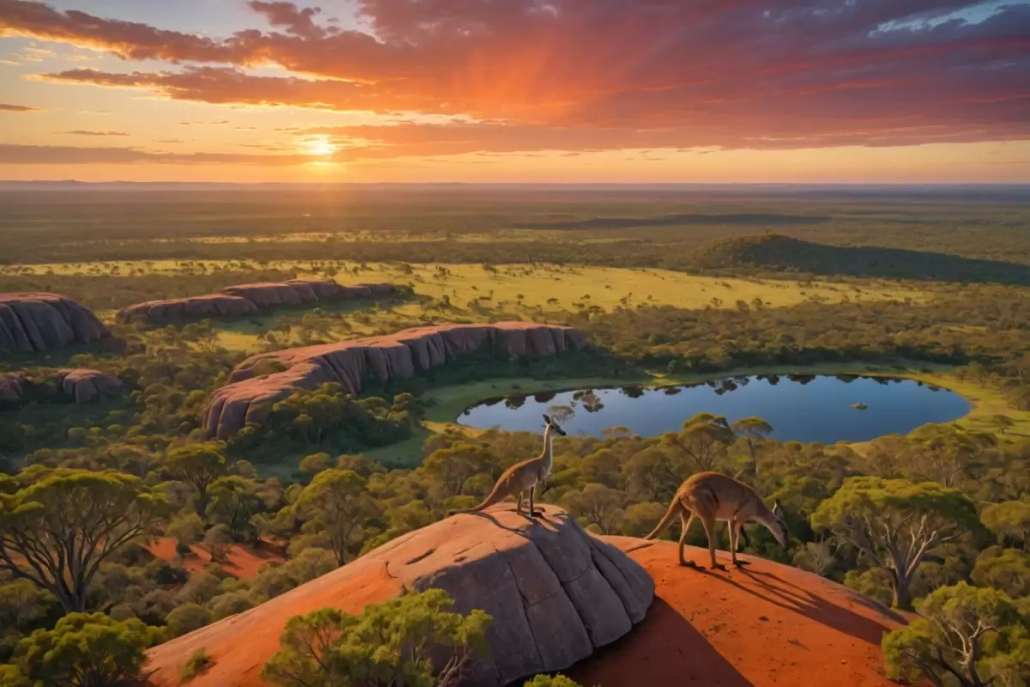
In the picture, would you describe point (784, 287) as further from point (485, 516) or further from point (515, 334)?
point (485, 516)

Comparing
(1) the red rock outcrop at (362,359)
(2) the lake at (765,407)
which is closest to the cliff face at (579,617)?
(1) the red rock outcrop at (362,359)

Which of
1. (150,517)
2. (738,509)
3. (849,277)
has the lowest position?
(849,277)

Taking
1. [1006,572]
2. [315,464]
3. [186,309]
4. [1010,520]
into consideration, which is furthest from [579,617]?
[186,309]

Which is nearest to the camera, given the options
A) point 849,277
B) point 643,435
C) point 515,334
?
point 643,435

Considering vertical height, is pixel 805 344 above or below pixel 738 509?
below

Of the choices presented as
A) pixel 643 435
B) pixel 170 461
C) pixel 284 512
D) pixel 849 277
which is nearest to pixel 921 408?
pixel 643 435

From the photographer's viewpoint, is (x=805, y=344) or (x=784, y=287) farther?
(x=784, y=287)

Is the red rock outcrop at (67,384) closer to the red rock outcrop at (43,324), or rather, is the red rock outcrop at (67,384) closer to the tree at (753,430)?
the red rock outcrop at (43,324)
